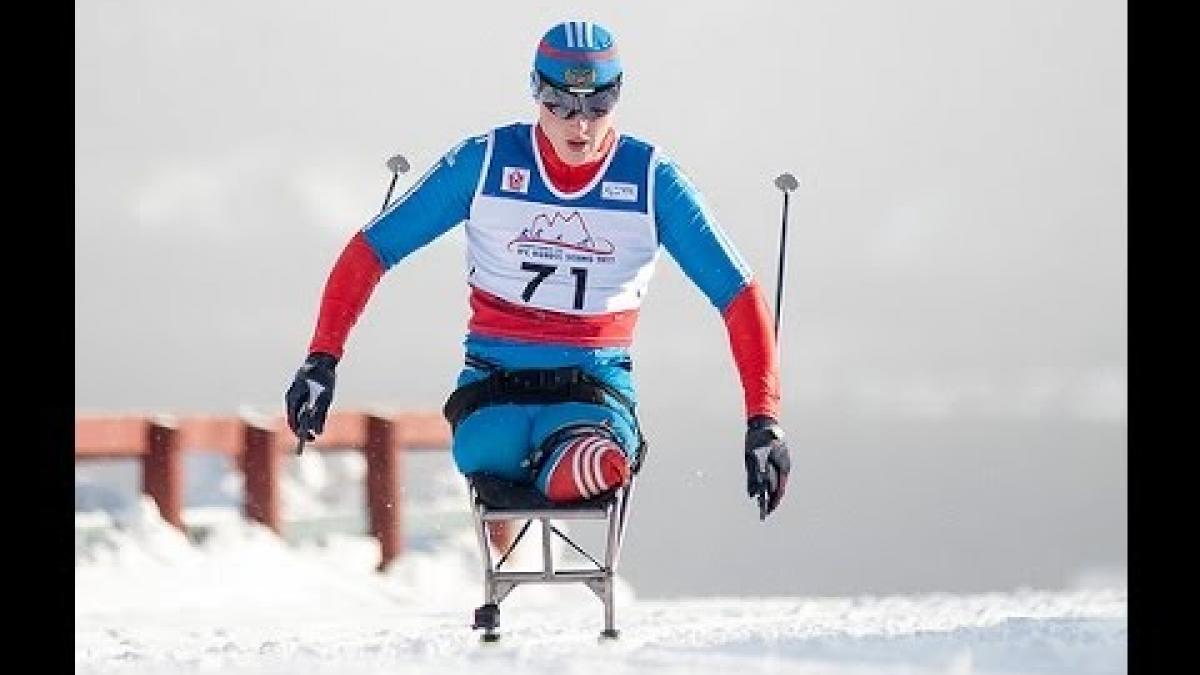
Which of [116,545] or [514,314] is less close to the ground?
[514,314]

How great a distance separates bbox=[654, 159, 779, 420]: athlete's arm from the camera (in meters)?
6.98

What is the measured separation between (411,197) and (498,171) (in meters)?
0.29

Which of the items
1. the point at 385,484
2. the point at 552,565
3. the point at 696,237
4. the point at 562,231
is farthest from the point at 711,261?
the point at 385,484

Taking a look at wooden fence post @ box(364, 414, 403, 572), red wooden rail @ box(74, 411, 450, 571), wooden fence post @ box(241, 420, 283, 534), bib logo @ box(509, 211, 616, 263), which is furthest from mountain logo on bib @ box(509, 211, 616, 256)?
wooden fence post @ box(241, 420, 283, 534)

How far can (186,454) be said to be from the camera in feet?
41.8

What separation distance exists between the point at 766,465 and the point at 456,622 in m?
2.52

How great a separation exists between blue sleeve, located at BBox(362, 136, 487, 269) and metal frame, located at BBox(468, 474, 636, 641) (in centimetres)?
78

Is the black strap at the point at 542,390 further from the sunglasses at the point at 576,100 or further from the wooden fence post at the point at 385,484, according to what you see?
the wooden fence post at the point at 385,484

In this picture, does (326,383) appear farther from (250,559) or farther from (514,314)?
(250,559)

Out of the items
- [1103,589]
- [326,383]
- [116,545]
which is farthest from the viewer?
[116,545]

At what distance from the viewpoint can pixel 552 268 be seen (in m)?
6.95

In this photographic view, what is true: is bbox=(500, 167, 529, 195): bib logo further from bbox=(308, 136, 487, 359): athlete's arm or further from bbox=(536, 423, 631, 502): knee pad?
bbox=(536, 423, 631, 502): knee pad

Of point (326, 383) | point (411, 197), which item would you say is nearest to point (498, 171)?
point (411, 197)

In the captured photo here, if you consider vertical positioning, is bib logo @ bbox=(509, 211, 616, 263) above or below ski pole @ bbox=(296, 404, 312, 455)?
above
